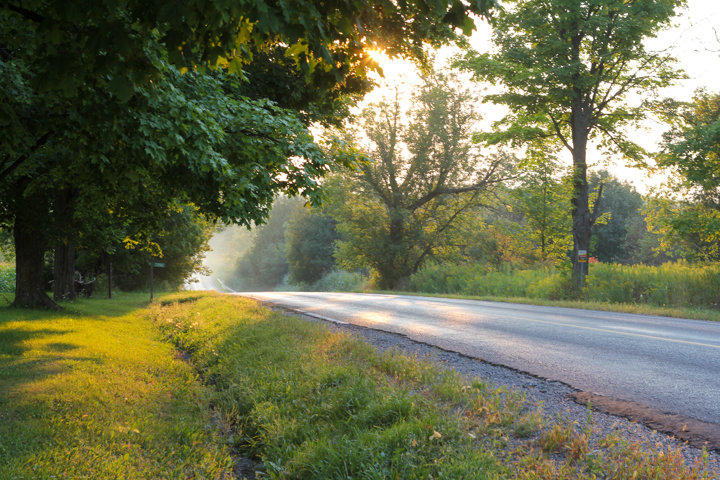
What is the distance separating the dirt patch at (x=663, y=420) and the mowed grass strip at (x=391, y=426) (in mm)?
471

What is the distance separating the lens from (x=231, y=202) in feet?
30.9

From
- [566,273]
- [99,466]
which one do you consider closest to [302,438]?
[99,466]

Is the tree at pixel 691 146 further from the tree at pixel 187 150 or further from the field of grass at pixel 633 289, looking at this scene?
the tree at pixel 187 150

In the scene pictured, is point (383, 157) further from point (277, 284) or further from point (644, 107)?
point (277, 284)

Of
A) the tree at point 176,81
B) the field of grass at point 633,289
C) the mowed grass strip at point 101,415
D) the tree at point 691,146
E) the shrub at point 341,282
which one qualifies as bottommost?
the shrub at point 341,282

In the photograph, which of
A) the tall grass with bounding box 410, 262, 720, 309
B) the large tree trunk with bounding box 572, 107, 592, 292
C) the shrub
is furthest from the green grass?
the large tree trunk with bounding box 572, 107, 592, 292

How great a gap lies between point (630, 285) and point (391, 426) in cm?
1534

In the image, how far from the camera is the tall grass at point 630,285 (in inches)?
587

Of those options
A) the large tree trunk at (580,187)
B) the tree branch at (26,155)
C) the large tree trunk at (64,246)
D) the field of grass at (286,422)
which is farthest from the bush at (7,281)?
the large tree trunk at (580,187)

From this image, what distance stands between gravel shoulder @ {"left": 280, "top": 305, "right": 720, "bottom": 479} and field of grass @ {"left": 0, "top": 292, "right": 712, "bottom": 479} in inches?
8.2

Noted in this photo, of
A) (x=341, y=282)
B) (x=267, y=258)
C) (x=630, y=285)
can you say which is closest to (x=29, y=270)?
(x=630, y=285)

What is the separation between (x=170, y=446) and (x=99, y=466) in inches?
32.6

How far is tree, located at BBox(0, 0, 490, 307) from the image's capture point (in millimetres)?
3203

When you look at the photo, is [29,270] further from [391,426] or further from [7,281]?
[7,281]
